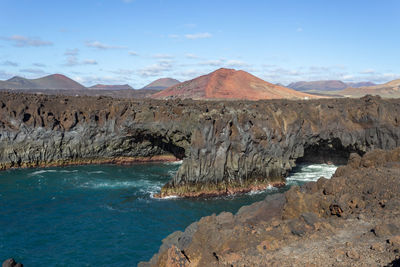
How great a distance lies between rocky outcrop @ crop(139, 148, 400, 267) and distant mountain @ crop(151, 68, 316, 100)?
70453mm

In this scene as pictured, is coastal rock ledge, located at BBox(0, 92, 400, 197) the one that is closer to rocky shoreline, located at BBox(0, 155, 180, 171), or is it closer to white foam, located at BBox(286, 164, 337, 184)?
rocky shoreline, located at BBox(0, 155, 180, 171)

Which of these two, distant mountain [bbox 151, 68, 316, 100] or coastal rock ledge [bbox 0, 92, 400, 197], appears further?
distant mountain [bbox 151, 68, 316, 100]

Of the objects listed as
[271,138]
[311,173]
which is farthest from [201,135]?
[311,173]

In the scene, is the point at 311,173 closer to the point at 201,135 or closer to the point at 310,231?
the point at 201,135

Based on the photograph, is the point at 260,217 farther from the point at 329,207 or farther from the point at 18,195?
the point at 18,195

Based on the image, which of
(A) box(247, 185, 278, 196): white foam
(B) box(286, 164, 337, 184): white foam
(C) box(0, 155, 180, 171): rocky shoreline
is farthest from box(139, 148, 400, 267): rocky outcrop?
(C) box(0, 155, 180, 171): rocky shoreline

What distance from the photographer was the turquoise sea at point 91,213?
2241 cm

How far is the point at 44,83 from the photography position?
18825cm

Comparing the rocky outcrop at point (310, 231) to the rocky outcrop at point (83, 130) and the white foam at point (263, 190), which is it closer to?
the white foam at point (263, 190)

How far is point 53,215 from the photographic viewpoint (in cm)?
2941

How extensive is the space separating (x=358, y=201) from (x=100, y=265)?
15.7 meters

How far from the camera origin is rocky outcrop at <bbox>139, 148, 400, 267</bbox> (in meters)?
9.70

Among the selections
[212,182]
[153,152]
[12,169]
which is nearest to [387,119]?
[212,182]

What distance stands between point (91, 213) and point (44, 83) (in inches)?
7092
